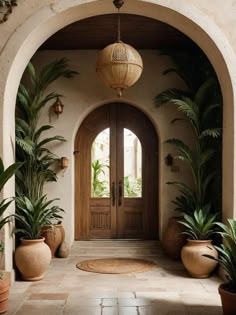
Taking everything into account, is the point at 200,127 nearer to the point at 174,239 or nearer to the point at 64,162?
the point at 174,239

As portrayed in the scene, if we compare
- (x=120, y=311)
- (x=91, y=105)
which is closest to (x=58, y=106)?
(x=91, y=105)

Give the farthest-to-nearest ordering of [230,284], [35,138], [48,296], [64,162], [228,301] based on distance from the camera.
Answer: [64,162]
[35,138]
[48,296]
[230,284]
[228,301]

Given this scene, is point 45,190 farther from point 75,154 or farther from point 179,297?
point 179,297

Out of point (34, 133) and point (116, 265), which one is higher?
point (34, 133)

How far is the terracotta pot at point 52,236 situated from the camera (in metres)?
6.20

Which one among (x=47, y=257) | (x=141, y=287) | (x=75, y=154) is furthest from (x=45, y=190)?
(x=141, y=287)

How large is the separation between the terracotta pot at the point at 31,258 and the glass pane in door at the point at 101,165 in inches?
84.1

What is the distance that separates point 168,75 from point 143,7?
2.03 metres

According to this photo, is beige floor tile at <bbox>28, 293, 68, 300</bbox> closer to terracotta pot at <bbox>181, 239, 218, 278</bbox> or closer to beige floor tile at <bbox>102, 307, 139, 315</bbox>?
beige floor tile at <bbox>102, 307, 139, 315</bbox>

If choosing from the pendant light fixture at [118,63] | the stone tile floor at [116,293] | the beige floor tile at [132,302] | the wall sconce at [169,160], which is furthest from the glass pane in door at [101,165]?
the beige floor tile at [132,302]

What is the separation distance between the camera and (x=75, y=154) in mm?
7090

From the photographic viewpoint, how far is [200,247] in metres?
5.20

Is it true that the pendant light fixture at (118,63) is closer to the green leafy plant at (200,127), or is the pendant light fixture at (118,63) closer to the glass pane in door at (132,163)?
the green leafy plant at (200,127)

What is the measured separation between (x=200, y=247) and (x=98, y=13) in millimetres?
3087
